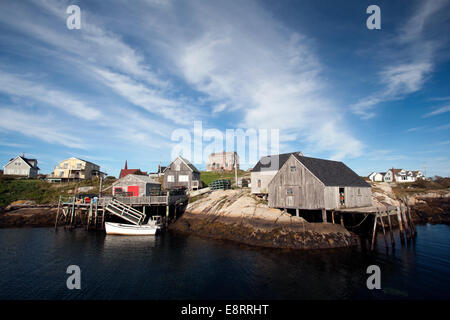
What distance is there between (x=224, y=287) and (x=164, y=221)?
83.1 feet

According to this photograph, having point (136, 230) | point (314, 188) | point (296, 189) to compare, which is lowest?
point (136, 230)

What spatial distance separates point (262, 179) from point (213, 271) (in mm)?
23923

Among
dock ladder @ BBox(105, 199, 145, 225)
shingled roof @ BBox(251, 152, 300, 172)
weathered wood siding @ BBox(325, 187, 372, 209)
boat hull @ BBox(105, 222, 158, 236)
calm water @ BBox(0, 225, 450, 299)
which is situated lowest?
calm water @ BBox(0, 225, 450, 299)

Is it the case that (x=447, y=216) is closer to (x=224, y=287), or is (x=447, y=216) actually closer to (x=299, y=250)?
(x=299, y=250)

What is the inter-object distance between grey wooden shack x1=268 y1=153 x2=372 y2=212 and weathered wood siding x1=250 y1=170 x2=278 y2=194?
7801mm

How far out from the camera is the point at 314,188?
27.4m

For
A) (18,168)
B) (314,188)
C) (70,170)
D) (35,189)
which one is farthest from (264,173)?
(18,168)

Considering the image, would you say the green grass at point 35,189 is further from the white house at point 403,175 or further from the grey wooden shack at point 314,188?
the white house at point 403,175

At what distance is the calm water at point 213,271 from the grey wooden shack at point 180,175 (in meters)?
24.0

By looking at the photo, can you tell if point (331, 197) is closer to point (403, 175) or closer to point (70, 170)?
point (70, 170)

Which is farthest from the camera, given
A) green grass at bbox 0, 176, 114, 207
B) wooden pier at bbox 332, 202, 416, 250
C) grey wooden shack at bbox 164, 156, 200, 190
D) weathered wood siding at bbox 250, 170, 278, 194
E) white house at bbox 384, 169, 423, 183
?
white house at bbox 384, 169, 423, 183

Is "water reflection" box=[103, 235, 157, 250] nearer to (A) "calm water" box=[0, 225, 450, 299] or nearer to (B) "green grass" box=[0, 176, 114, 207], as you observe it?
(A) "calm water" box=[0, 225, 450, 299]

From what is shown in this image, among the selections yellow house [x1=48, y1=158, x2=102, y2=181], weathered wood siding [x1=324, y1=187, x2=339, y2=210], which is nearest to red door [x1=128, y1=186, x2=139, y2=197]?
weathered wood siding [x1=324, y1=187, x2=339, y2=210]

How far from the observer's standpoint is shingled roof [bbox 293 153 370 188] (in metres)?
28.4
